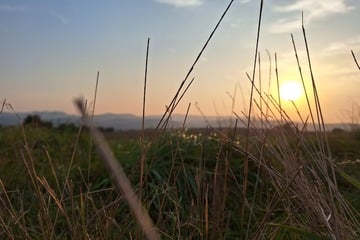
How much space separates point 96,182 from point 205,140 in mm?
783

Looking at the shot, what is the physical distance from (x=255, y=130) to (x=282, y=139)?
0.44ft

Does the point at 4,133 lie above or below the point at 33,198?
above

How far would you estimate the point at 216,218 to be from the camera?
1.56 m

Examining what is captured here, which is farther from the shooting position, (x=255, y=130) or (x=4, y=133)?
(x=4, y=133)

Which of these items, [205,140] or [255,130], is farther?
[205,140]

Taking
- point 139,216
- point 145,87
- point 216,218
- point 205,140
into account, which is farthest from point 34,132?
point 139,216

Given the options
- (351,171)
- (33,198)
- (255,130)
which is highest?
Answer: (255,130)

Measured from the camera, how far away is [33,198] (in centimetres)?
312

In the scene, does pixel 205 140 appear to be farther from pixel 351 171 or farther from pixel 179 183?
pixel 351 171

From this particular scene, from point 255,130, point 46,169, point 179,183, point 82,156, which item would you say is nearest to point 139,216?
point 255,130

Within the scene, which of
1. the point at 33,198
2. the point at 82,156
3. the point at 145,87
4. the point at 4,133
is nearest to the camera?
the point at 145,87

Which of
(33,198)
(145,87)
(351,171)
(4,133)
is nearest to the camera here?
(145,87)

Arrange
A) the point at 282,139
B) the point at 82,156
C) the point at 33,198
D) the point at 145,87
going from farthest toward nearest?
the point at 82,156 → the point at 33,198 → the point at 282,139 → the point at 145,87

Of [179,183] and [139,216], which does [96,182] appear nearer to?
[179,183]
